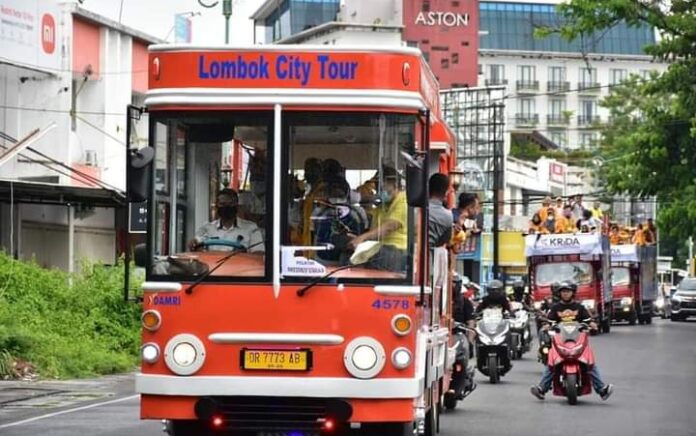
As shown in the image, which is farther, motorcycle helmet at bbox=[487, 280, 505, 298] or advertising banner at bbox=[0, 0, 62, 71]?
advertising banner at bbox=[0, 0, 62, 71]

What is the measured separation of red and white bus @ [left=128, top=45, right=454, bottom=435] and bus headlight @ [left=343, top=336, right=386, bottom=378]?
0.01 m

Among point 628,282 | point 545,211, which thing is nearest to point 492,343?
point 545,211

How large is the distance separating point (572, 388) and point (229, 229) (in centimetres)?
966

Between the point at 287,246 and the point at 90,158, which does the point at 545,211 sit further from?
the point at 287,246

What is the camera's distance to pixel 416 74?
463 inches

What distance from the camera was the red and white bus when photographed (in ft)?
37.3

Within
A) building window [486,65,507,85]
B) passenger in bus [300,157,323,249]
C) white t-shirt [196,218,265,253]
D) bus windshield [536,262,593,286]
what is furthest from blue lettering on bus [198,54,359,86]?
building window [486,65,507,85]

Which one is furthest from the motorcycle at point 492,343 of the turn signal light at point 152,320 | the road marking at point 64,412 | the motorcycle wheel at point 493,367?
the turn signal light at point 152,320

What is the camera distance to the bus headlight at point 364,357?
1138cm

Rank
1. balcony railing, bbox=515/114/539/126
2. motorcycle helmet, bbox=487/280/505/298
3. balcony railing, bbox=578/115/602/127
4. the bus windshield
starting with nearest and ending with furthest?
motorcycle helmet, bbox=487/280/505/298
the bus windshield
balcony railing, bbox=515/114/539/126
balcony railing, bbox=578/115/602/127

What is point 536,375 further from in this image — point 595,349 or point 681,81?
point 681,81

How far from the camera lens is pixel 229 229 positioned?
1168cm

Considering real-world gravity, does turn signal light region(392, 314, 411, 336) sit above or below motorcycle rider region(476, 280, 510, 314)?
above

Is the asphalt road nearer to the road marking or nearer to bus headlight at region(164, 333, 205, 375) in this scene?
the road marking
